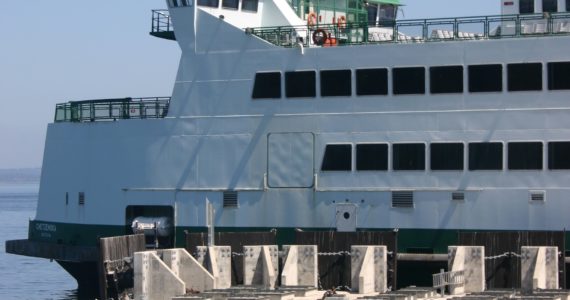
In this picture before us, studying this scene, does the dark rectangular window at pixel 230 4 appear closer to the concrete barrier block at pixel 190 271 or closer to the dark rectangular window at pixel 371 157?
the dark rectangular window at pixel 371 157

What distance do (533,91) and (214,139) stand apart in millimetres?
9324

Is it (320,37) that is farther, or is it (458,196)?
(320,37)

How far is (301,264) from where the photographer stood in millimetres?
35969

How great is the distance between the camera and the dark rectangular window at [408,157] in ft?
122

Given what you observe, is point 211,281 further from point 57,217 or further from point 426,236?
point 57,217

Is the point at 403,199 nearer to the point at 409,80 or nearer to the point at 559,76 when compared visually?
the point at 409,80

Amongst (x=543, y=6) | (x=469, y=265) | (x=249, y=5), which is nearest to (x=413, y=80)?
(x=543, y=6)

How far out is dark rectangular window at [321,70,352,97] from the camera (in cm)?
3806

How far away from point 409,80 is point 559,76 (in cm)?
409

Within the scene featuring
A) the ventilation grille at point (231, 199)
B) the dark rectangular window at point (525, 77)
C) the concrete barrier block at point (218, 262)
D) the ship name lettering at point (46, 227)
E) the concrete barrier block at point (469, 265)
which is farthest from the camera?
the ship name lettering at point (46, 227)

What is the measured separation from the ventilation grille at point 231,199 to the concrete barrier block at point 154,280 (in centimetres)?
506

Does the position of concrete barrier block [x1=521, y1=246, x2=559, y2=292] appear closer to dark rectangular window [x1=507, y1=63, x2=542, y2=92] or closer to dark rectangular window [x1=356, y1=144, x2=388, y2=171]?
dark rectangular window [x1=507, y1=63, x2=542, y2=92]

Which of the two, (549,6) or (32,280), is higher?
(549,6)

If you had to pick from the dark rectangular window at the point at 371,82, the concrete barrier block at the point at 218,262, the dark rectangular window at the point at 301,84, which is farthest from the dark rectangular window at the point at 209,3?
the concrete barrier block at the point at 218,262
